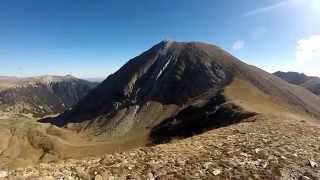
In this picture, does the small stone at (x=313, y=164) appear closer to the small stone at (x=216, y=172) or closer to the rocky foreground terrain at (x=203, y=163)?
the rocky foreground terrain at (x=203, y=163)

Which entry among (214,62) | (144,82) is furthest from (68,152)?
(214,62)

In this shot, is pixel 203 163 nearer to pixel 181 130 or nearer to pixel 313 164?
pixel 313 164

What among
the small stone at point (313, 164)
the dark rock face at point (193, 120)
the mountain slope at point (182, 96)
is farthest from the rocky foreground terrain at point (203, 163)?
the dark rock face at point (193, 120)

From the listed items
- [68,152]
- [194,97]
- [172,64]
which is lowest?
[68,152]

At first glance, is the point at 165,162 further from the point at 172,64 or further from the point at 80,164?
the point at 172,64

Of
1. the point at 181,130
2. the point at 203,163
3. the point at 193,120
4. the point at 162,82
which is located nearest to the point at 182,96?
the point at 162,82
